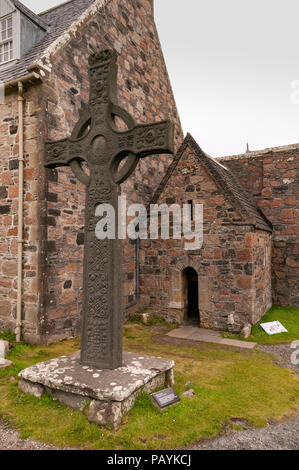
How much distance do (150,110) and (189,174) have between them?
3.79 metres

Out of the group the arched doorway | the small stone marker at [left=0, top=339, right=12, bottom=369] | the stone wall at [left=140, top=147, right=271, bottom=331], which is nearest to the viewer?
the small stone marker at [left=0, top=339, right=12, bottom=369]

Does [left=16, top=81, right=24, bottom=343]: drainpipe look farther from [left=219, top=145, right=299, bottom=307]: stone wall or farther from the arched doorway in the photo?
[left=219, top=145, right=299, bottom=307]: stone wall

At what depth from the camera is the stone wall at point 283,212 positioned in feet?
37.2

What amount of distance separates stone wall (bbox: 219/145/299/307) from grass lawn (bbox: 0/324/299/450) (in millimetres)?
5259

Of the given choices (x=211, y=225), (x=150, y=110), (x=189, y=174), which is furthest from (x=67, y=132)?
(x=150, y=110)

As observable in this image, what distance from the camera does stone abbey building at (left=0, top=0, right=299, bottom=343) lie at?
7059mm

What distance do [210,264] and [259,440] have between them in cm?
557

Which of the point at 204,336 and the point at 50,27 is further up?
the point at 50,27

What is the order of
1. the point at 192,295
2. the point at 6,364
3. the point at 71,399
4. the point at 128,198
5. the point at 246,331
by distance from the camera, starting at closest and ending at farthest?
the point at 71,399 → the point at 6,364 → the point at 246,331 → the point at 128,198 → the point at 192,295

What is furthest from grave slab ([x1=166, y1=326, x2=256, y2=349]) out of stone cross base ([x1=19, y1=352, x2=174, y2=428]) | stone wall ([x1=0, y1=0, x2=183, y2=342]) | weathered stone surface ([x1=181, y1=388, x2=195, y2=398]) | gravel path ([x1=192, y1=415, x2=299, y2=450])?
gravel path ([x1=192, y1=415, x2=299, y2=450])

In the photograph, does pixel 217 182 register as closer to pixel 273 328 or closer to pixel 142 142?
pixel 273 328

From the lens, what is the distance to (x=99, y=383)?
385cm

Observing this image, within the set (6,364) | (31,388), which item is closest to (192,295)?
(6,364)

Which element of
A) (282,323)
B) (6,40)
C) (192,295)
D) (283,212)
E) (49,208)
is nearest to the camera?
(49,208)
